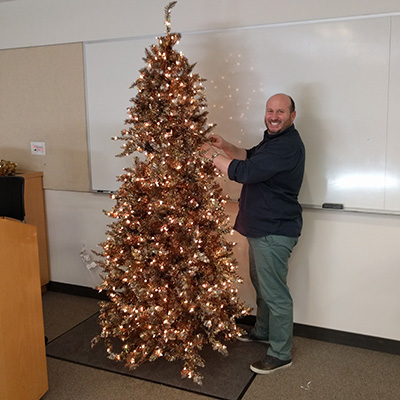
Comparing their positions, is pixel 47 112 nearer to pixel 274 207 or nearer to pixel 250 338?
pixel 274 207

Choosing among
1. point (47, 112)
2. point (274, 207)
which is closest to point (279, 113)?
point (274, 207)

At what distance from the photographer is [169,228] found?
2.91 meters

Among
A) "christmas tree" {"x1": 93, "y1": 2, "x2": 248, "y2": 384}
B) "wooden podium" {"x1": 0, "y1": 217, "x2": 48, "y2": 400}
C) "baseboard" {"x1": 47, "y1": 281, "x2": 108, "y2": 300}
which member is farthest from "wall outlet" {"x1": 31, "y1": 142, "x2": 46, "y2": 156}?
"wooden podium" {"x1": 0, "y1": 217, "x2": 48, "y2": 400}

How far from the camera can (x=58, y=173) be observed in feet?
14.2

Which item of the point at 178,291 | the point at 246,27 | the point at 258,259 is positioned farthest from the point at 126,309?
the point at 246,27

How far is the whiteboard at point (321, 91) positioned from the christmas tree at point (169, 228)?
659 millimetres

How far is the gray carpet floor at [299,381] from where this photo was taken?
2824 mm

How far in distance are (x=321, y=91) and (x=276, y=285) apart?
134 cm

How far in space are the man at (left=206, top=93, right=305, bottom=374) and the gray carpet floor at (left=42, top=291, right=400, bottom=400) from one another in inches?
6.3

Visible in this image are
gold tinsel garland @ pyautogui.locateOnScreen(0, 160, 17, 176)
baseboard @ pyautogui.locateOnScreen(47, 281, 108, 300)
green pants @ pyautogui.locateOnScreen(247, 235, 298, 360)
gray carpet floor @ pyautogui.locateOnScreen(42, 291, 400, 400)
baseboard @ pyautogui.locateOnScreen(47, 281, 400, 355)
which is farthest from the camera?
baseboard @ pyautogui.locateOnScreen(47, 281, 108, 300)

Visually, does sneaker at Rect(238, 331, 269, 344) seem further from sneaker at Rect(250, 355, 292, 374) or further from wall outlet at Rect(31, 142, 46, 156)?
wall outlet at Rect(31, 142, 46, 156)

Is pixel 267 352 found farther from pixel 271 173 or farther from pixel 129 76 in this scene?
pixel 129 76

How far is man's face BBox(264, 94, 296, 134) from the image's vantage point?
299 centimetres

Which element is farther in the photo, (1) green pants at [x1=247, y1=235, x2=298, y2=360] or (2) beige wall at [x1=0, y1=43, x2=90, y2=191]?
(2) beige wall at [x1=0, y1=43, x2=90, y2=191]
